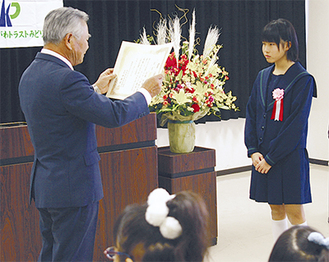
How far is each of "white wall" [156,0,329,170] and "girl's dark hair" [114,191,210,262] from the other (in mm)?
4002

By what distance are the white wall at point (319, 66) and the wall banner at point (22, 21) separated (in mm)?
3586

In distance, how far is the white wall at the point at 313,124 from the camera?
17.3 feet

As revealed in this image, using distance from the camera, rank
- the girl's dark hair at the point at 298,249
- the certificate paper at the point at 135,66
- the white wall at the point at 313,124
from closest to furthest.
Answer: the girl's dark hair at the point at 298,249, the certificate paper at the point at 135,66, the white wall at the point at 313,124

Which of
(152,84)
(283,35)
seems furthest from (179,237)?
(283,35)

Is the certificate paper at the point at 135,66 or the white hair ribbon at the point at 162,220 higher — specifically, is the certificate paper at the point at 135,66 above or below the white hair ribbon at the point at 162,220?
above

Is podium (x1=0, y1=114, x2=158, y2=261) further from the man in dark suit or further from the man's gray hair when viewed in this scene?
the man's gray hair

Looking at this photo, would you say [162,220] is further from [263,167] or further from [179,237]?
[263,167]

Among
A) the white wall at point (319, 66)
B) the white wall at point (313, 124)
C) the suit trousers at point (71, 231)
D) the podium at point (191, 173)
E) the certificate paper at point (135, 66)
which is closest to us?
the suit trousers at point (71, 231)

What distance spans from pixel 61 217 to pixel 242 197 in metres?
2.87

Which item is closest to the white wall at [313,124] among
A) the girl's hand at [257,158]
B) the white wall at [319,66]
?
the white wall at [319,66]

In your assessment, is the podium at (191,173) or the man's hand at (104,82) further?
the podium at (191,173)

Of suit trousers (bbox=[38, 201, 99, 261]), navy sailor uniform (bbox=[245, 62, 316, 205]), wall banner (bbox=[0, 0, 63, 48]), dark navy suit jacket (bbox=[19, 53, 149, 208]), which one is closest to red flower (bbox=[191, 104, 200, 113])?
navy sailor uniform (bbox=[245, 62, 316, 205])

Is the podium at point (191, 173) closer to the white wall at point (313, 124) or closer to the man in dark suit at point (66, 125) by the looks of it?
the man in dark suit at point (66, 125)

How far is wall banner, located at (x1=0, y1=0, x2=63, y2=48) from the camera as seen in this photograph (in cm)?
342
